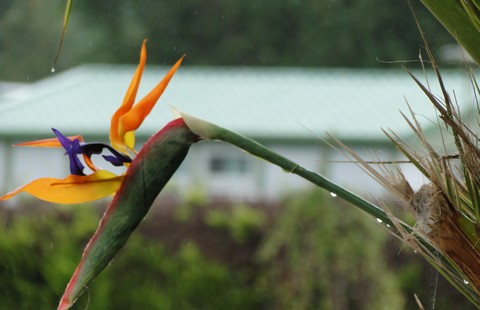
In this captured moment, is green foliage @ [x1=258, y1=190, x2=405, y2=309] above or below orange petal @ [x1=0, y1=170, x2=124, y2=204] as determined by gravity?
below

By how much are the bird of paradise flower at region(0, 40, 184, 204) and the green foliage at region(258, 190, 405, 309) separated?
5.05 m

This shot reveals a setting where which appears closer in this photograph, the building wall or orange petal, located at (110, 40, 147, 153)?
orange petal, located at (110, 40, 147, 153)

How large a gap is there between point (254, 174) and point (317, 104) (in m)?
2.35

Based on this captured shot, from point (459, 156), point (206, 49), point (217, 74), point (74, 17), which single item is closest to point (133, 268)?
point (459, 156)

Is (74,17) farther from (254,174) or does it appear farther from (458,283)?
(458,283)

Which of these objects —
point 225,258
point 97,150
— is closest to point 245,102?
point 225,258

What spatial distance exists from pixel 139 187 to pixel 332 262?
5175 mm

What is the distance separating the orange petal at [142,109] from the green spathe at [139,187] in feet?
0.07

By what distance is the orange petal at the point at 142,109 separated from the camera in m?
0.86

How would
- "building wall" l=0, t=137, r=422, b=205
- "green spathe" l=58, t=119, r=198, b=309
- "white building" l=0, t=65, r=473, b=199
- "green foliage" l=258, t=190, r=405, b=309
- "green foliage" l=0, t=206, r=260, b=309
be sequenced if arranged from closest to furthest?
1. "green spathe" l=58, t=119, r=198, b=309
2. "green foliage" l=258, t=190, r=405, b=309
3. "green foliage" l=0, t=206, r=260, b=309
4. "white building" l=0, t=65, r=473, b=199
5. "building wall" l=0, t=137, r=422, b=205

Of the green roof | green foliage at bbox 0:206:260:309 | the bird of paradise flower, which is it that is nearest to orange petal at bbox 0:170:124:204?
the bird of paradise flower

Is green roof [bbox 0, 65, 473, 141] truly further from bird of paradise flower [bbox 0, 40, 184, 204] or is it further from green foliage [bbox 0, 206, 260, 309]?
bird of paradise flower [bbox 0, 40, 184, 204]

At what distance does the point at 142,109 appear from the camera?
868 mm

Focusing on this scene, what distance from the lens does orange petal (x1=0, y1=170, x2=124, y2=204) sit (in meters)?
0.88
